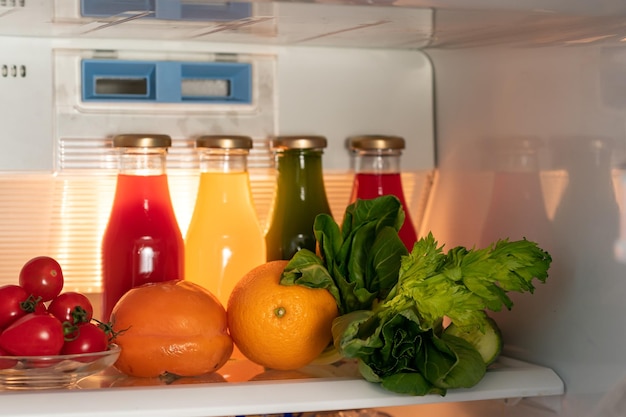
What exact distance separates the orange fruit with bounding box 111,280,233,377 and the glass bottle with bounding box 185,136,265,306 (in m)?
0.17

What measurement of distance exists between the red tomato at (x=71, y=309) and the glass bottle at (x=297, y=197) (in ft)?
1.11

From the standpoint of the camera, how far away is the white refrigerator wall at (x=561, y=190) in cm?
101

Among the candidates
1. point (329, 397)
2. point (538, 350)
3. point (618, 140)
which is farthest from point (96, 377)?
point (618, 140)

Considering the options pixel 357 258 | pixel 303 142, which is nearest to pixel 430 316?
pixel 357 258

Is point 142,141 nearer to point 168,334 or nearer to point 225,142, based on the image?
point 225,142

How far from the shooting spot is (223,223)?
1217 mm

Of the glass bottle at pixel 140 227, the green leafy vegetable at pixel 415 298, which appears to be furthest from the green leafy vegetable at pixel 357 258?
the glass bottle at pixel 140 227

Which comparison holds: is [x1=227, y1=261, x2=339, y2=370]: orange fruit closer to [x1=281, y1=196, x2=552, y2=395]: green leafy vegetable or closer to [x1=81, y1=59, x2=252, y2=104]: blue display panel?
[x1=281, y1=196, x2=552, y2=395]: green leafy vegetable

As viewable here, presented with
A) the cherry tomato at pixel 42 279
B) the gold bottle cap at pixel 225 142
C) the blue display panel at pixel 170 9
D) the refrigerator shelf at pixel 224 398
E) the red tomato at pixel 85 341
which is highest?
the blue display panel at pixel 170 9

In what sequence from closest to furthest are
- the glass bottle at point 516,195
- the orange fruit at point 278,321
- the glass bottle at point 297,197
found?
the orange fruit at point 278,321, the glass bottle at point 516,195, the glass bottle at point 297,197

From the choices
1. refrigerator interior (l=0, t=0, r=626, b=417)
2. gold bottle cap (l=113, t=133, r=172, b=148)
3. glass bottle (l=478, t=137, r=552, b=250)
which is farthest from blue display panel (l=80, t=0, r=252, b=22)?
glass bottle (l=478, t=137, r=552, b=250)

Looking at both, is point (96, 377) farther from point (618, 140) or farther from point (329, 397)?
point (618, 140)

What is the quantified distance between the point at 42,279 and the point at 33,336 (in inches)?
4.2

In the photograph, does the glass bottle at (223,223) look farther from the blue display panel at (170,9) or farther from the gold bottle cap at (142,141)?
the blue display panel at (170,9)
